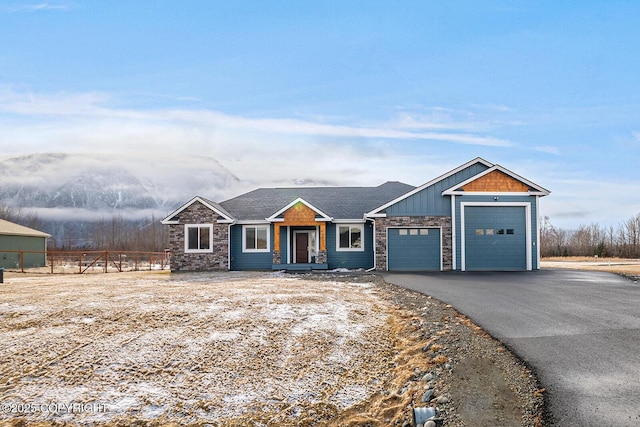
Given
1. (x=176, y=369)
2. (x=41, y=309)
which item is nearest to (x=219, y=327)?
(x=176, y=369)

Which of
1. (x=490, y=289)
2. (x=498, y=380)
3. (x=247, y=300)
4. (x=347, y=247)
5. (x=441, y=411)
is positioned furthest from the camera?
(x=347, y=247)

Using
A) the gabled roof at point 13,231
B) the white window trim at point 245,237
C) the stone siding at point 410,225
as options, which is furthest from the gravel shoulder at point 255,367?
the gabled roof at point 13,231

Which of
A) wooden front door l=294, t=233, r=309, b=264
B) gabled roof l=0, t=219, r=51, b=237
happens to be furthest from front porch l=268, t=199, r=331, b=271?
gabled roof l=0, t=219, r=51, b=237

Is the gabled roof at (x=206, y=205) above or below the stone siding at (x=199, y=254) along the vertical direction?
above

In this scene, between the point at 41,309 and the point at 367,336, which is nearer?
the point at 367,336

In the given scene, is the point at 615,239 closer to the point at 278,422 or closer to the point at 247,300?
the point at 247,300

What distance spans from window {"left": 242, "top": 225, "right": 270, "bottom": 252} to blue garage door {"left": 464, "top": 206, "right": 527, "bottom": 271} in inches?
375

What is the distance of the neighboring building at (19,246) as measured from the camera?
29.0 m

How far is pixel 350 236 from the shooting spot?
75.1 ft

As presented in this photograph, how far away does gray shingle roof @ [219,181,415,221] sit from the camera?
23.8m

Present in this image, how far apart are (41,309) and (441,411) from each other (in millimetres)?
8806

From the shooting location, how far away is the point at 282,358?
7227 mm

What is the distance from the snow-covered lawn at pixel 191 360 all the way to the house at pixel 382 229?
10.7m

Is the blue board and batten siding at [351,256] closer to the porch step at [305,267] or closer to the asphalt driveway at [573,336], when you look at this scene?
the porch step at [305,267]
